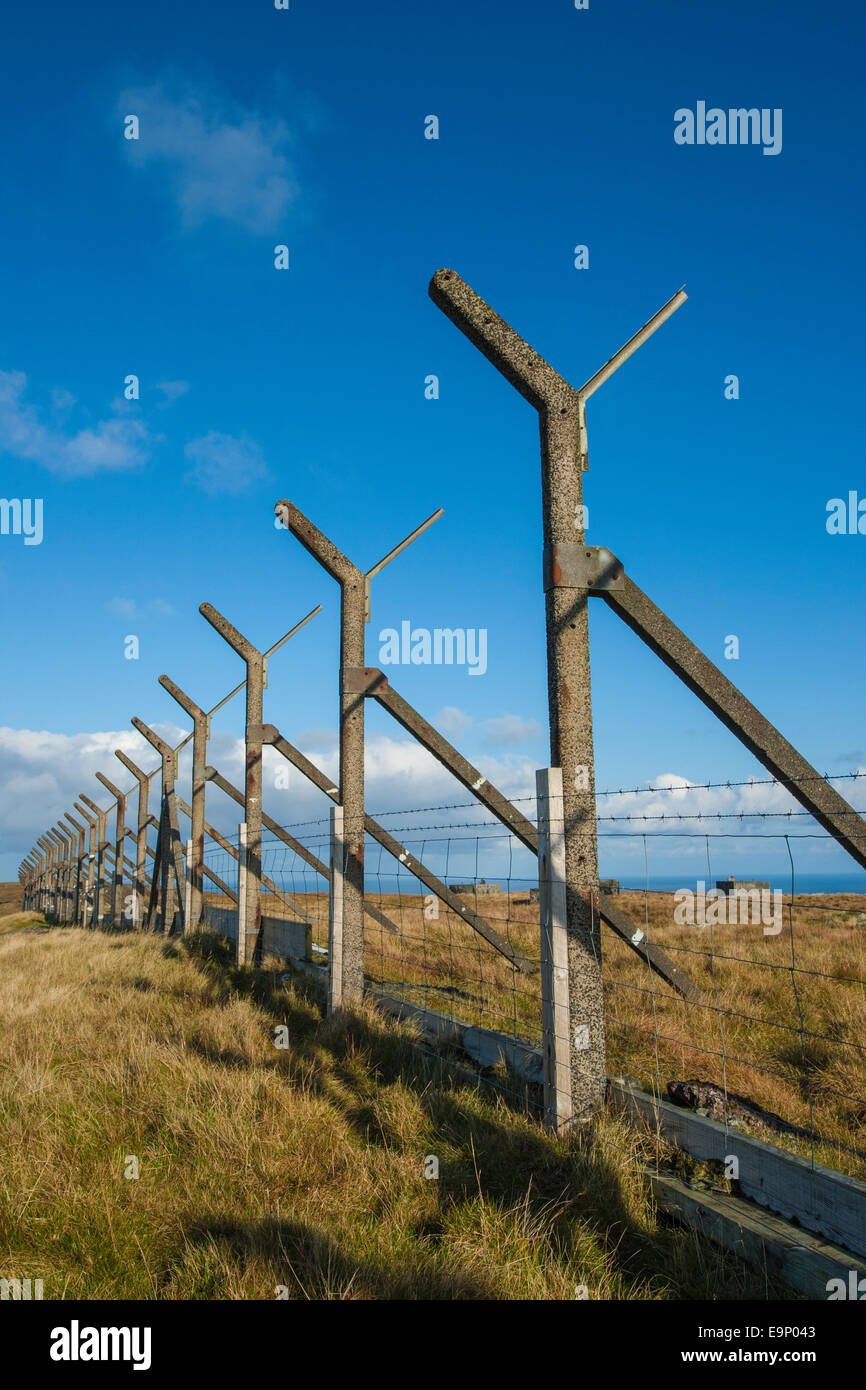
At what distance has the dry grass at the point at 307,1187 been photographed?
2895 millimetres

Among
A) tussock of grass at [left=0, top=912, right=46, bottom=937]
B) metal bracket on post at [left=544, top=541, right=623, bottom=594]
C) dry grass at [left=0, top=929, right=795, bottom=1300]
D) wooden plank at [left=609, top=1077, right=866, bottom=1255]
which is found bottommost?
tussock of grass at [left=0, top=912, right=46, bottom=937]

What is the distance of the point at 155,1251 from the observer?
10.5 ft

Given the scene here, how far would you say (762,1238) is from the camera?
9.69 feet

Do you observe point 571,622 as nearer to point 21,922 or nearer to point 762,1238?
point 762,1238

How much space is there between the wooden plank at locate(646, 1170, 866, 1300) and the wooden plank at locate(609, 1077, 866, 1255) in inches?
2.1

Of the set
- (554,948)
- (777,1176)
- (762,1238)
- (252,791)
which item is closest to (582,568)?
(554,948)

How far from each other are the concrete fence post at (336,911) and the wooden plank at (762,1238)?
4.16m

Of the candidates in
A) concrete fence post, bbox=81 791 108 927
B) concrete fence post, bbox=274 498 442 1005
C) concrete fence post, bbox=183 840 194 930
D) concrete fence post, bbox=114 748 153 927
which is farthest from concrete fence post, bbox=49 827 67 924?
concrete fence post, bbox=274 498 442 1005

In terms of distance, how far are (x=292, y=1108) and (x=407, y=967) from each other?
249 inches

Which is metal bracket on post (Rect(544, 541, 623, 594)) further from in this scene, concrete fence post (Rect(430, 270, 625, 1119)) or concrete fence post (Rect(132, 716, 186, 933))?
concrete fence post (Rect(132, 716, 186, 933))

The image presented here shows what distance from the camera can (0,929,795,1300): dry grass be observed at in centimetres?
289
